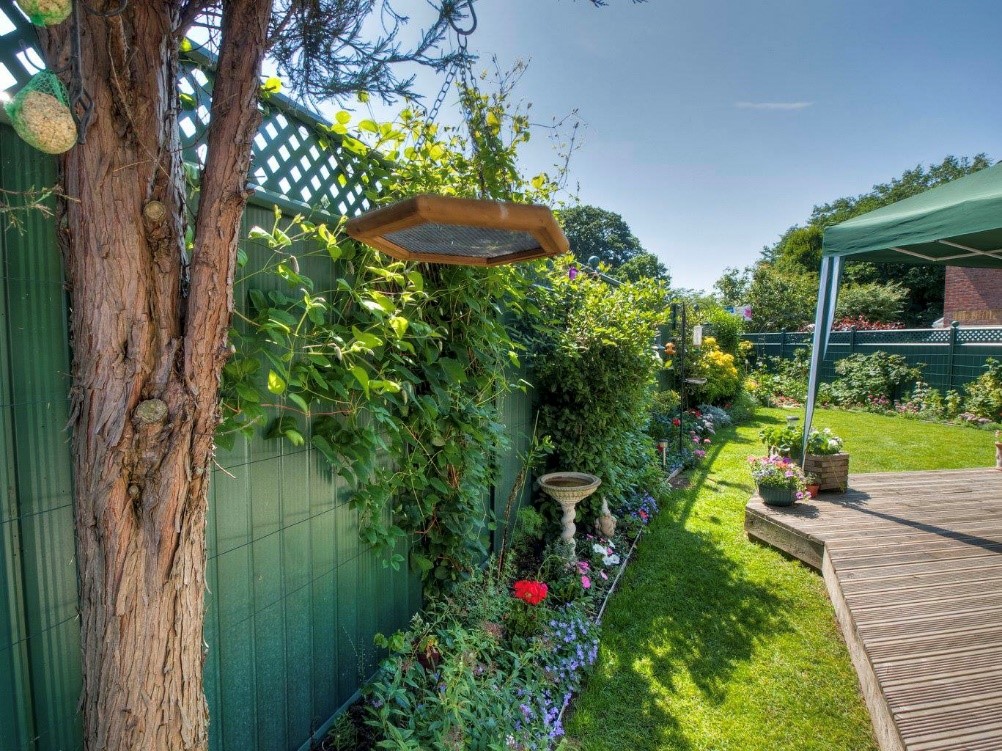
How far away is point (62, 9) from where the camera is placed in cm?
65

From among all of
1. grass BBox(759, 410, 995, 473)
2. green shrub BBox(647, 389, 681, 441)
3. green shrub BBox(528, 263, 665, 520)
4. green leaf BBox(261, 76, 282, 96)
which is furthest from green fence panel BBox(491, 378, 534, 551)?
grass BBox(759, 410, 995, 473)

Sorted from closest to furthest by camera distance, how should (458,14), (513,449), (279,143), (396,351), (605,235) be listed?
1. (458,14)
2. (279,143)
3. (396,351)
4. (513,449)
5. (605,235)

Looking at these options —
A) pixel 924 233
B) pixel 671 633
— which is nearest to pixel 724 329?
pixel 924 233

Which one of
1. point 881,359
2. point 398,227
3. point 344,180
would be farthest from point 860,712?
point 881,359

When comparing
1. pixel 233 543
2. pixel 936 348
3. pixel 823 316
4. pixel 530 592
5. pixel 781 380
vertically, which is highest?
pixel 823 316

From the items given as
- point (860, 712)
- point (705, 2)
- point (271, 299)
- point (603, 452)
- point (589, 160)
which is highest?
point (705, 2)

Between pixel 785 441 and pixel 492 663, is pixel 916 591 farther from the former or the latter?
pixel 492 663

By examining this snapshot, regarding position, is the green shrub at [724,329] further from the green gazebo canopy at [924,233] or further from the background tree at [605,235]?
the background tree at [605,235]

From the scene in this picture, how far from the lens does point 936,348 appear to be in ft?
30.0

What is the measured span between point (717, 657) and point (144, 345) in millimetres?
3024

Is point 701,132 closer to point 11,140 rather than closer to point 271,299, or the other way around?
point 271,299

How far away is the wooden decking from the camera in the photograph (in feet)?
6.62

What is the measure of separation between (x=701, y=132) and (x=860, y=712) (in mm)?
6590

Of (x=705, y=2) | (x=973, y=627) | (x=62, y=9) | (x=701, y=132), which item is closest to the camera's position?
(x=62, y=9)
